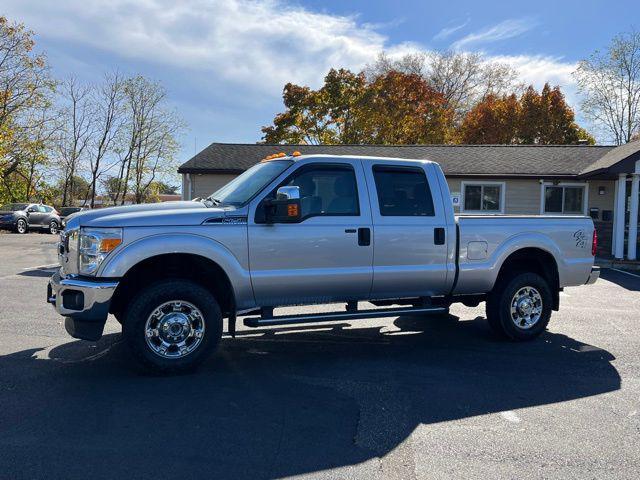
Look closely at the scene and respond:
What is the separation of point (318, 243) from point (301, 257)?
22 cm

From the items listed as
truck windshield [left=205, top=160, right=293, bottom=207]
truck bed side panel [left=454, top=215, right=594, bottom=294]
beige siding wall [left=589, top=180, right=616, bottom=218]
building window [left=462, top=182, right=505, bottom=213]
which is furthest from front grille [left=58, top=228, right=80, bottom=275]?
beige siding wall [left=589, top=180, right=616, bottom=218]

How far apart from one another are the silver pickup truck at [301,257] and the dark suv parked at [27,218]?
2472cm

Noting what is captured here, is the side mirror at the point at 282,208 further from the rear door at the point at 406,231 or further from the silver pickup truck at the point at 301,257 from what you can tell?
the rear door at the point at 406,231

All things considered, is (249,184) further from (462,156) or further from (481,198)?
(462,156)

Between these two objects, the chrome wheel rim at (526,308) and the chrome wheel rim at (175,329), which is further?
the chrome wheel rim at (526,308)

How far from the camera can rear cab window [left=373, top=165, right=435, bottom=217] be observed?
593cm

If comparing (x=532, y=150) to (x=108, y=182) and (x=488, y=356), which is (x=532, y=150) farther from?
(x=108, y=182)

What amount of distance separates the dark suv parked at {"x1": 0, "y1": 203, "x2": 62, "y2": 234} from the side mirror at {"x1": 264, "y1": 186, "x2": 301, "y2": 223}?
25865 mm

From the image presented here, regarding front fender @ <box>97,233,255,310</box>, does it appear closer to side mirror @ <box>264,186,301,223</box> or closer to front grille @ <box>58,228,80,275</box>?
front grille @ <box>58,228,80,275</box>

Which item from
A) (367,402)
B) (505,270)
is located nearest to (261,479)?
(367,402)

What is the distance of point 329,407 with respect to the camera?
4367mm

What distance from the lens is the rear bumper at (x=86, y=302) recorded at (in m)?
4.79

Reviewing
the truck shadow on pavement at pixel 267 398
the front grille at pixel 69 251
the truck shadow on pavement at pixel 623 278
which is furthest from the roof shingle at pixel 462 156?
the front grille at pixel 69 251

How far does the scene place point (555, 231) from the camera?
22.0ft
